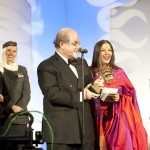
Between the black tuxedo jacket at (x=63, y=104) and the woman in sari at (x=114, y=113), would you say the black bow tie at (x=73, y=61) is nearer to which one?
the black tuxedo jacket at (x=63, y=104)

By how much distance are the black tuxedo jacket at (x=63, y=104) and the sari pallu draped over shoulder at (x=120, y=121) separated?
18.8 inches

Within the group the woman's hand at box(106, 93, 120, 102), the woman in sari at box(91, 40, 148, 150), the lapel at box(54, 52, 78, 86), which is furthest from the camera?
the woman in sari at box(91, 40, 148, 150)

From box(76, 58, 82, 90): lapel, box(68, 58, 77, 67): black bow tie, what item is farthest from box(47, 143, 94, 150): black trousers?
box(68, 58, 77, 67): black bow tie

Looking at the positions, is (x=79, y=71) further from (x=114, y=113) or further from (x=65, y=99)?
(x=114, y=113)

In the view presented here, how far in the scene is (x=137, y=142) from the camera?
3.34 metres

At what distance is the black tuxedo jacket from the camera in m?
2.64

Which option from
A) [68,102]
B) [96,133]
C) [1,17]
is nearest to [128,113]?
[96,133]

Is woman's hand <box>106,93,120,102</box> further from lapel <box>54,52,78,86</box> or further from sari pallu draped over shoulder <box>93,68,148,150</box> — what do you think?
lapel <box>54,52,78,86</box>

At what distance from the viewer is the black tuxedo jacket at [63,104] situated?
2.64 m

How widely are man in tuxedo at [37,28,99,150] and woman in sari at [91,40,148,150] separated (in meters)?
0.47

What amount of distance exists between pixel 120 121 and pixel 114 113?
8 centimetres

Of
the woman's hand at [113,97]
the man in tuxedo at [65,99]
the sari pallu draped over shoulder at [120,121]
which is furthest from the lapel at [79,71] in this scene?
the sari pallu draped over shoulder at [120,121]

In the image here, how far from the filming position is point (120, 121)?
3.31 meters

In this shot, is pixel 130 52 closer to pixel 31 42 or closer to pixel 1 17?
pixel 31 42
